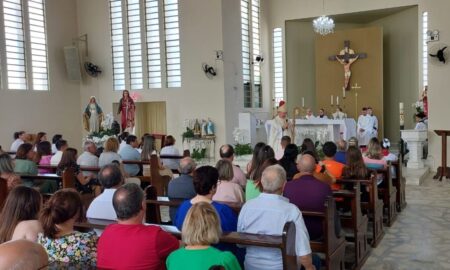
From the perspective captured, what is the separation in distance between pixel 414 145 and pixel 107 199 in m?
8.22

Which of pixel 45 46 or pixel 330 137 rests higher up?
pixel 45 46

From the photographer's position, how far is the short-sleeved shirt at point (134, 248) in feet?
7.88

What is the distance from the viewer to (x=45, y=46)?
43.0ft

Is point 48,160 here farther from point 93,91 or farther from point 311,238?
point 93,91

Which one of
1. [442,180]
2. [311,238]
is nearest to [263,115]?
[442,180]

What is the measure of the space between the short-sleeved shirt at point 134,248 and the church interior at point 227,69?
25.7 feet

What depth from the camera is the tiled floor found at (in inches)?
178

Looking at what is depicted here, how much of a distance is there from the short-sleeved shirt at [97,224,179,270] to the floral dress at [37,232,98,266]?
0.11m

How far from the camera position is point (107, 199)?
3635 mm

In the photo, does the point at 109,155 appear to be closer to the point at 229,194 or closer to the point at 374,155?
the point at 229,194

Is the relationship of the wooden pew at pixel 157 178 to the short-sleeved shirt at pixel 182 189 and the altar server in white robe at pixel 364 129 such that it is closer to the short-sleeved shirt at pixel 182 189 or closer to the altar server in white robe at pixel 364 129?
the short-sleeved shirt at pixel 182 189

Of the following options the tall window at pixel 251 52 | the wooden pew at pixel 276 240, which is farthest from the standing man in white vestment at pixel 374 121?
the wooden pew at pixel 276 240

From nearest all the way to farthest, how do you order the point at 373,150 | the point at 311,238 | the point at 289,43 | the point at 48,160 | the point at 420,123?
the point at 311,238, the point at 373,150, the point at 48,160, the point at 420,123, the point at 289,43

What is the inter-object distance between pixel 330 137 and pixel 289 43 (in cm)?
519
